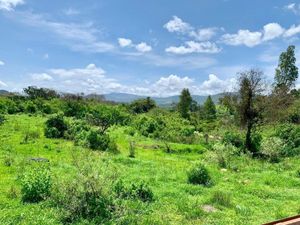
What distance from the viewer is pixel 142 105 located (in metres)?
74.4

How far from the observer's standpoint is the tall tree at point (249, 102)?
27.8m

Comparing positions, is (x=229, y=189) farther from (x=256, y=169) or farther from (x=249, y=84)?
(x=249, y=84)

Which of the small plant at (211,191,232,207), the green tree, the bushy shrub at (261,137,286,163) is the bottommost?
the small plant at (211,191,232,207)

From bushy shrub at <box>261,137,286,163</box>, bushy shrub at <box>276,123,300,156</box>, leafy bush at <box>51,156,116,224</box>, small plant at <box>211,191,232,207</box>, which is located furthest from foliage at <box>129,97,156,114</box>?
leafy bush at <box>51,156,116,224</box>

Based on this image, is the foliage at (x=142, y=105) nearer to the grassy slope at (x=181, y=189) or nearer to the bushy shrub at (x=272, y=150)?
the grassy slope at (x=181, y=189)

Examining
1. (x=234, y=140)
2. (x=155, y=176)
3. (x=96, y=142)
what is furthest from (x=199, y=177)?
(x=234, y=140)

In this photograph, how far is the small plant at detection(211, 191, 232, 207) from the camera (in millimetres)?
13078

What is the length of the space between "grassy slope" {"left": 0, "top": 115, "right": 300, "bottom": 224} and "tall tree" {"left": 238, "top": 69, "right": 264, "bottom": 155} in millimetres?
4539

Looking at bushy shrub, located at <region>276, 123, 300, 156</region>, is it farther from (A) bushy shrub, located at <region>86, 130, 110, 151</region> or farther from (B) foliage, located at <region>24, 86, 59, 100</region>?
(B) foliage, located at <region>24, 86, 59, 100</region>

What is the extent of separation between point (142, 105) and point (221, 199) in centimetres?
6142

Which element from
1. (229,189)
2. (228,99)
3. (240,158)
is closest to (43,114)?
(228,99)

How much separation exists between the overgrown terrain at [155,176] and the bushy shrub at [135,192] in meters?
0.03

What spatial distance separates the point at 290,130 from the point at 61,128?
19152 millimetres

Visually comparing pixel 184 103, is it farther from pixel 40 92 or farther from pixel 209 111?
pixel 40 92
